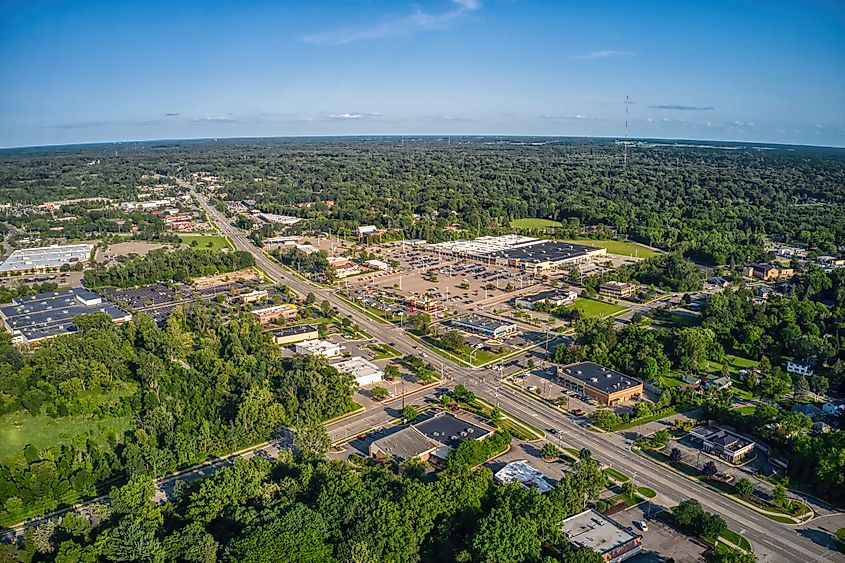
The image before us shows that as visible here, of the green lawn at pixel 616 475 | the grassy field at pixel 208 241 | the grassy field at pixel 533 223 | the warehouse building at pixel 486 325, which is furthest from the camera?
the grassy field at pixel 533 223

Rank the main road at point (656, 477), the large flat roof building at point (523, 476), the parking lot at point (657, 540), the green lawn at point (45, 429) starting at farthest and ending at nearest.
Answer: the green lawn at point (45, 429)
the large flat roof building at point (523, 476)
the main road at point (656, 477)
the parking lot at point (657, 540)

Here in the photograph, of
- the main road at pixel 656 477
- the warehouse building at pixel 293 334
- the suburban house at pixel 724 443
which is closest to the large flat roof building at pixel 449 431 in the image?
the main road at pixel 656 477

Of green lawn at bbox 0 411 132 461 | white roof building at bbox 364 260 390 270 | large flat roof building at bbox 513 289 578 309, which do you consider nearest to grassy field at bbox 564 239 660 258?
large flat roof building at bbox 513 289 578 309

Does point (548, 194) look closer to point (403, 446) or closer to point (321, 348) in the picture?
point (321, 348)

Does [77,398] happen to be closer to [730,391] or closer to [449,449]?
[449,449]

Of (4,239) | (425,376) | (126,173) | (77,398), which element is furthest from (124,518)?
(126,173)

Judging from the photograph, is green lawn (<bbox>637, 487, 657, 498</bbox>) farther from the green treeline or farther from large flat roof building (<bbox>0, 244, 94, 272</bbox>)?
large flat roof building (<bbox>0, 244, 94, 272</bbox>)

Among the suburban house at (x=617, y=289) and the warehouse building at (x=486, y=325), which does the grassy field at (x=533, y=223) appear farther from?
the warehouse building at (x=486, y=325)
